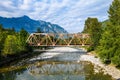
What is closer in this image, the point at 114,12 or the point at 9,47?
the point at 114,12

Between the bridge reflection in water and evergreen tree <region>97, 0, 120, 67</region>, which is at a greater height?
evergreen tree <region>97, 0, 120, 67</region>

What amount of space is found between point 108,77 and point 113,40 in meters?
14.0

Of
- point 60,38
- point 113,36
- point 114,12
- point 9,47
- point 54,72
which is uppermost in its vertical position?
point 114,12

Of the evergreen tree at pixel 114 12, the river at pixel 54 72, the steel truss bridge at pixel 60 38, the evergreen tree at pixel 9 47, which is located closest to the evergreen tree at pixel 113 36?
the evergreen tree at pixel 114 12

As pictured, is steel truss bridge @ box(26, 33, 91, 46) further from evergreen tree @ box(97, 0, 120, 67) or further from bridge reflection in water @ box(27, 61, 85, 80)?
bridge reflection in water @ box(27, 61, 85, 80)

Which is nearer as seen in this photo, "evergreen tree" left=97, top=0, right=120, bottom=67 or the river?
the river

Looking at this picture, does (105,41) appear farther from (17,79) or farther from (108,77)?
(17,79)

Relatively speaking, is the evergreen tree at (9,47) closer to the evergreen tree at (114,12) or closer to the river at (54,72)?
the river at (54,72)

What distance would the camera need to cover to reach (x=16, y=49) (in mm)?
90438

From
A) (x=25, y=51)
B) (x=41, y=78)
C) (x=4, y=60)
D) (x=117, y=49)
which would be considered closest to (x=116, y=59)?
(x=117, y=49)

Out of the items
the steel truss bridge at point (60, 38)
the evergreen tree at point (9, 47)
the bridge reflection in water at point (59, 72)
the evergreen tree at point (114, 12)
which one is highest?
the evergreen tree at point (114, 12)

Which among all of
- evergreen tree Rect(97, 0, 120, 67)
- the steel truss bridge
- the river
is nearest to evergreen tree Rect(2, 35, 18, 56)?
the river

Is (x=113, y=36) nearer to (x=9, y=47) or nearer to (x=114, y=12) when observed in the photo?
(x=114, y=12)

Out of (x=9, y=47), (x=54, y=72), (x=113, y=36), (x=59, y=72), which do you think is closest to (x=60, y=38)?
(x=9, y=47)
